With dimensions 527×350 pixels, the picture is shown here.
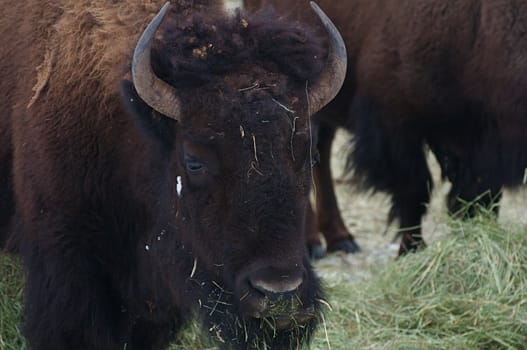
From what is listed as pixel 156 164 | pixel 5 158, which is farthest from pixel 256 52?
pixel 5 158

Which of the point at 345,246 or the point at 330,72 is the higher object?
the point at 330,72

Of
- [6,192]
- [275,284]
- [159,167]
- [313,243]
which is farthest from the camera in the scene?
[313,243]

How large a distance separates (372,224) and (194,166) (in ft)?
16.6

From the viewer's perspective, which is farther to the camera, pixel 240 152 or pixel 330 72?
pixel 330 72

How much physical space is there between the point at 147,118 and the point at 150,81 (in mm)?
229

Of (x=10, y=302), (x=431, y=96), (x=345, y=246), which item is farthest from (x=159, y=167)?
(x=345, y=246)

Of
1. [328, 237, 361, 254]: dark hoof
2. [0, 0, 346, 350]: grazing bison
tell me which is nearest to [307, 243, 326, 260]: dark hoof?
[328, 237, 361, 254]: dark hoof

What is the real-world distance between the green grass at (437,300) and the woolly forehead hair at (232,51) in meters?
1.56

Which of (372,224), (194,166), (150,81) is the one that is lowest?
(372,224)

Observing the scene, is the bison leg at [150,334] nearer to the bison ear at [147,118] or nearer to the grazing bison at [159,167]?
the grazing bison at [159,167]

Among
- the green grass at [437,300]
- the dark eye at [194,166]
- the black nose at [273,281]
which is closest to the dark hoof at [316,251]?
the green grass at [437,300]

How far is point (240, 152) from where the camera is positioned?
3885 mm

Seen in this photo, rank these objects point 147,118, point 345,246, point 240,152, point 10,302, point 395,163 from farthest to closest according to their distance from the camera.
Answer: point 345,246 < point 395,163 < point 10,302 < point 147,118 < point 240,152

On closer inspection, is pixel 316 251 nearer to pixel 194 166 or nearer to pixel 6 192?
pixel 6 192
